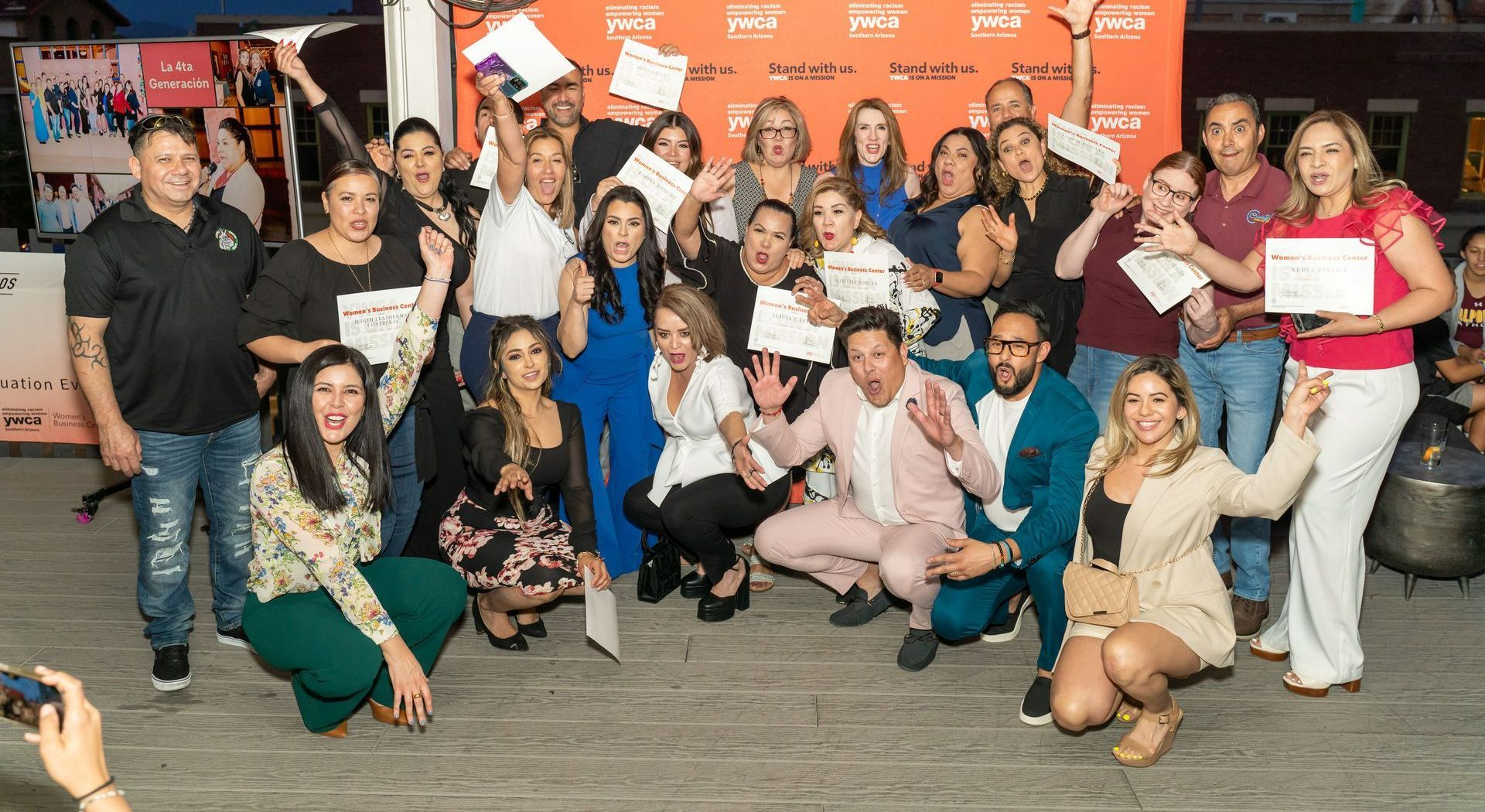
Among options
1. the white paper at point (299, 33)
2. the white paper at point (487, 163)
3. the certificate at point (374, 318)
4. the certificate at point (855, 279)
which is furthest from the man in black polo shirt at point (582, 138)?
the certificate at point (374, 318)

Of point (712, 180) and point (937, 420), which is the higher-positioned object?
point (712, 180)

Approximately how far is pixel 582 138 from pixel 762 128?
0.87 meters

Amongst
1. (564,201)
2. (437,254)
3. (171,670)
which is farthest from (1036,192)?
(171,670)

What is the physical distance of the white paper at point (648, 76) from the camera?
573 centimetres

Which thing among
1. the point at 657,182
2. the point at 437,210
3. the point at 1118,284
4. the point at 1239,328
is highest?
the point at 657,182

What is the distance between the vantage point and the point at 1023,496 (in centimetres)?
409

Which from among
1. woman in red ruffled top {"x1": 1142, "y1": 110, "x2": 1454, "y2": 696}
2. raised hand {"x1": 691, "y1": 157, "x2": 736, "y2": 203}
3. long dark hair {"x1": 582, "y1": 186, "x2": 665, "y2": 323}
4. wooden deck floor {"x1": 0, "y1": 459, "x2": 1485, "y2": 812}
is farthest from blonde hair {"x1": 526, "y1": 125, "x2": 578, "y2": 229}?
woman in red ruffled top {"x1": 1142, "y1": 110, "x2": 1454, "y2": 696}

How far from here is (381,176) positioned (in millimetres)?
4629

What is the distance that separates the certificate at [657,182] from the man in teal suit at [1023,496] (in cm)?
143

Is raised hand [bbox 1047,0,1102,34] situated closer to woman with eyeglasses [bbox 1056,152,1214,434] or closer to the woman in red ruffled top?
woman with eyeglasses [bbox 1056,152,1214,434]

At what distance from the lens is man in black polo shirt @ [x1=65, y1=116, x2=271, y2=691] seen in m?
3.70

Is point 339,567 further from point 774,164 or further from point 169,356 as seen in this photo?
point 774,164

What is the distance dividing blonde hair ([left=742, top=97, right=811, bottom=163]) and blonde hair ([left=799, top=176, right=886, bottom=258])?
1.01 ft

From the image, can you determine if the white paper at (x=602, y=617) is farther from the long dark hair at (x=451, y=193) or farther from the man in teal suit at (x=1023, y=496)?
the long dark hair at (x=451, y=193)
